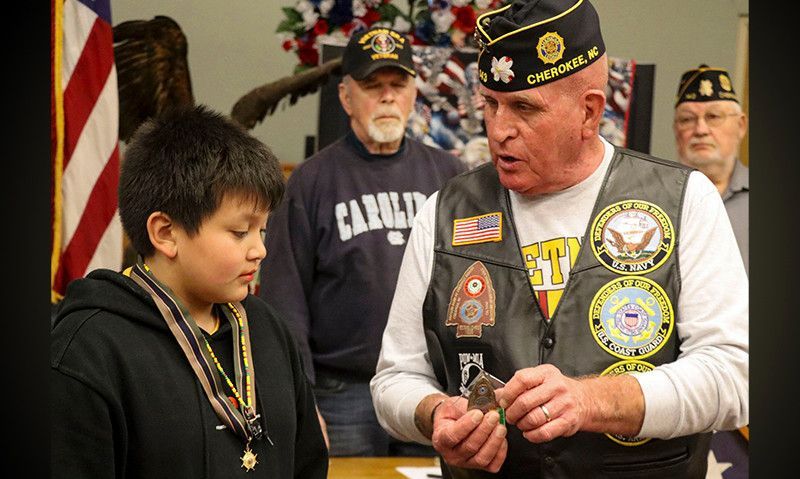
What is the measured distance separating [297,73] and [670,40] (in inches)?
59.6

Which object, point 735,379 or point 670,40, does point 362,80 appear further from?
point 735,379

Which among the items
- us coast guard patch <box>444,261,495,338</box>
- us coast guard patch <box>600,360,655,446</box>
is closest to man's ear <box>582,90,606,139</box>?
us coast guard patch <box>444,261,495,338</box>

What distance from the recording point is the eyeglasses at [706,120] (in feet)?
12.5

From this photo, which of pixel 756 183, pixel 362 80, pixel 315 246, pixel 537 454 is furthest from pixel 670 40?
pixel 756 183

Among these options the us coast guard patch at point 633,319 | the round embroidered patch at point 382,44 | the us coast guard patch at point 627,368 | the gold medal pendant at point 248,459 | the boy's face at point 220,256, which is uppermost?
the round embroidered patch at point 382,44

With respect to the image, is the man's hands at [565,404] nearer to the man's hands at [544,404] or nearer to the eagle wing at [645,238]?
the man's hands at [544,404]

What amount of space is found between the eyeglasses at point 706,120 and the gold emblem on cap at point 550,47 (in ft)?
7.05

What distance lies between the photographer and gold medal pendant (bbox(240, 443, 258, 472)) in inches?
58.6

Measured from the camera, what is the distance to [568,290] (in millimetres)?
1860

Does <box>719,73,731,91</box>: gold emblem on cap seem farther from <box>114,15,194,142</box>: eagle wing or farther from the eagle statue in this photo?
<box>114,15,194,142</box>: eagle wing

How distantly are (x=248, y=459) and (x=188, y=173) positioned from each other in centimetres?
46

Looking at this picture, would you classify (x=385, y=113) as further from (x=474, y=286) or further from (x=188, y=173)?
(x=188, y=173)

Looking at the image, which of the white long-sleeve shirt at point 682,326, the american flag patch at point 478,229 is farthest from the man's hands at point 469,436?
the american flag patch at point 478,229

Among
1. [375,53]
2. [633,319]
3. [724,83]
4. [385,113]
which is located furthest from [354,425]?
[724,83]
